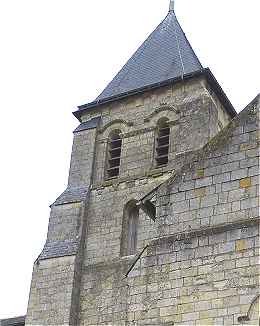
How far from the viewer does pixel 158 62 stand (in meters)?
A: 21.7

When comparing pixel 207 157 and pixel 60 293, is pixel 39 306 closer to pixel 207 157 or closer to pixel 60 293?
pixel 60 293

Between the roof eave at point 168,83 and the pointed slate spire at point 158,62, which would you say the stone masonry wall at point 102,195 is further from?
the pointed slate spire at point 158,62

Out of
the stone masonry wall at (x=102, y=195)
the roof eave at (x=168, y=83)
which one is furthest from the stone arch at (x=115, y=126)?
the roof eave at (x=168, y=83)

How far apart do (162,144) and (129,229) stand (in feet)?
7.77

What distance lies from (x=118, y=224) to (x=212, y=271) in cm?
1025

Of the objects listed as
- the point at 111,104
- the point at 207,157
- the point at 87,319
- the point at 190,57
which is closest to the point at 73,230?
the point at 87,319

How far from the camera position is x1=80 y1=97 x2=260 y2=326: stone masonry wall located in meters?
8.04

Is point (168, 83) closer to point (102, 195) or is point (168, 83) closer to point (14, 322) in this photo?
point (102, 195)

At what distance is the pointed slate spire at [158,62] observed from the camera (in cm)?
2073

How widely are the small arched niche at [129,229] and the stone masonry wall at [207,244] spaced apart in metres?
9.03

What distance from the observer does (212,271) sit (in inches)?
324

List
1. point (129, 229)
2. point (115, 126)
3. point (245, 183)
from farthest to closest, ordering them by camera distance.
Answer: point (115, 126), point (129, 229), point (245, 183)

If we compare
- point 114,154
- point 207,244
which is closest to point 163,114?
point 114,154

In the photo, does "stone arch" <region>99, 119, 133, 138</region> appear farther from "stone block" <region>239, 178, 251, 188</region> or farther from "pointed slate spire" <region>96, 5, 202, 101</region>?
"stone block" <region>239, 178, 251, 188</region>
